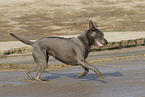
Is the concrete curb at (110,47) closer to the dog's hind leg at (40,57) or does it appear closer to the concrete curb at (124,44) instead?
the concrete curb at (124,44)

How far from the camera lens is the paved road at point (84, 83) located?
6258mm

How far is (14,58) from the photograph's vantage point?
39.1 feet

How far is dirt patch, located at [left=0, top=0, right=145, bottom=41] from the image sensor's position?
1934 cm

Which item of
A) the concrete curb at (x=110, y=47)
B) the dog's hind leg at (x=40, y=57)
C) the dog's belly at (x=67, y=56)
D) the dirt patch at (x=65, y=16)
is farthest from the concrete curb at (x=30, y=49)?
the dirt patch at (x=65, y=16)

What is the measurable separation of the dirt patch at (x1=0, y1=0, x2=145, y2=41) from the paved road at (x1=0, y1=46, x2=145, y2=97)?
814 cm

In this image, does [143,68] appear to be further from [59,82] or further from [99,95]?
[99,95]

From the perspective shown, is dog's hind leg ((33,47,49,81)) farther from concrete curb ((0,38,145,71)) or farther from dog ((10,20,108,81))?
concrete curb ((0,38,145,71))

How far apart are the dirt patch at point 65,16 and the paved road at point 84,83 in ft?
26.7

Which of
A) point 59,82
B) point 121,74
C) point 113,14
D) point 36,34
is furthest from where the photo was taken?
point 113,14

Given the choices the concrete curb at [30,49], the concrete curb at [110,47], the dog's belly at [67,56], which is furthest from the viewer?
the concrete curb at [110,47]

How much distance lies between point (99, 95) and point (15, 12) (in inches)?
856

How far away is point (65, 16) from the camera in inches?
957

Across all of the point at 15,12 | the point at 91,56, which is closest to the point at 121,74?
the point at 91,56

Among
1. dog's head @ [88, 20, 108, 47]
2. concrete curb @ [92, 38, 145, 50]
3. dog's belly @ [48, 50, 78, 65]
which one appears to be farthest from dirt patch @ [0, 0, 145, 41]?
dog's head @ [88, 20, 108, 47]
